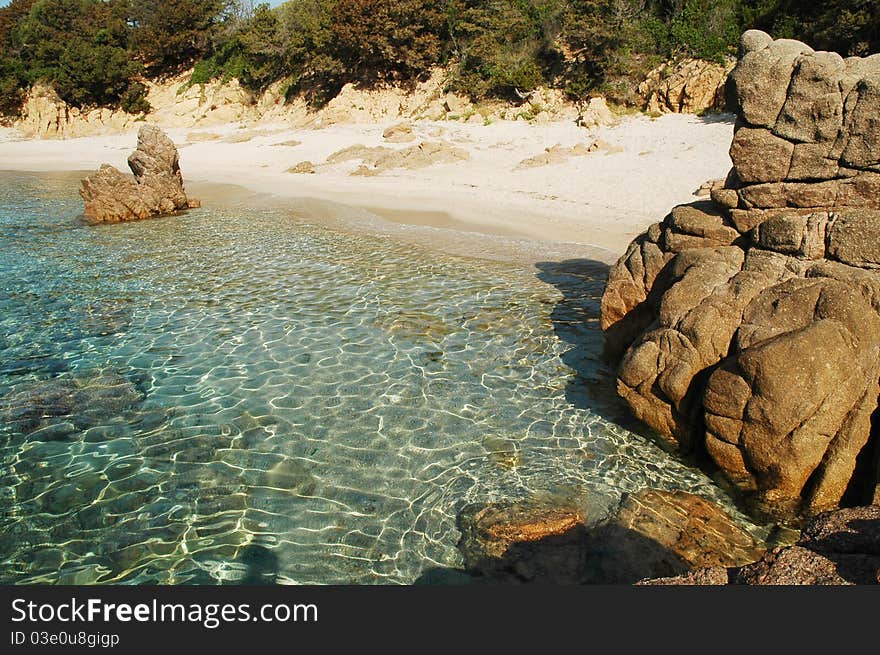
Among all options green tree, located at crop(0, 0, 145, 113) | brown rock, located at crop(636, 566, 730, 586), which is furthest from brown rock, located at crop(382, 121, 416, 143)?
brown rock, located at crop(636, 566, 730, 586)

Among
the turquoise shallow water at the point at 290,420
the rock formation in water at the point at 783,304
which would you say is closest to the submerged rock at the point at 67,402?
the turquoise shallow water at the point at 290,420

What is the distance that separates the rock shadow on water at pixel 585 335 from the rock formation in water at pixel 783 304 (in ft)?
2.53

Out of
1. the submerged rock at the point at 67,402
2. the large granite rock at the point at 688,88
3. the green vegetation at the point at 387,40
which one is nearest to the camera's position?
the submerged rock at the point at 67,402

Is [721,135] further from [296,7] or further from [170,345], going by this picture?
[296,7]

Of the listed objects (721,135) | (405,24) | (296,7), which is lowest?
(721,135)

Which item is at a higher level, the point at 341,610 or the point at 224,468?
the point at 341,610

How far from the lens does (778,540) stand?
5.29m

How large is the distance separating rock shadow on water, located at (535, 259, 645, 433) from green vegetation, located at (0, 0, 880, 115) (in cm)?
1673

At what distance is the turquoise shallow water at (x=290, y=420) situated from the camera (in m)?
5.36

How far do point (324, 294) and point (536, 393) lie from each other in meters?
5.36

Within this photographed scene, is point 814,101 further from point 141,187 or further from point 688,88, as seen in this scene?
point 688,88

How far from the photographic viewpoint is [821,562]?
327 cm

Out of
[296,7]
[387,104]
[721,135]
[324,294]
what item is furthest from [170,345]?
[296,7]

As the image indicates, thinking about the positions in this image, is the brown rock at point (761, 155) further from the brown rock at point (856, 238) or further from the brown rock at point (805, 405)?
the brown rock at point (805, 405)
